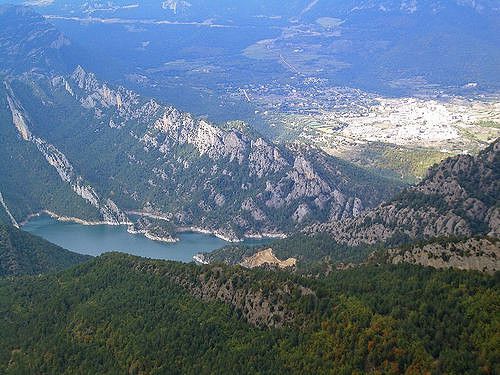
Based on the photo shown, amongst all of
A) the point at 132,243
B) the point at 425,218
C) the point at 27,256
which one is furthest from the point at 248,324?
the point at 132,243

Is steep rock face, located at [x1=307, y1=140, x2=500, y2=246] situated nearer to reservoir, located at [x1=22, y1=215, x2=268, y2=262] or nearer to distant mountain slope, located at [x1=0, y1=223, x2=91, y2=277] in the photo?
reservoir, located at [x1=22, y1=215, x2=268, y2=262]

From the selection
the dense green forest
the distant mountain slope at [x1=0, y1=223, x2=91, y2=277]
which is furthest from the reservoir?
the dense green forest

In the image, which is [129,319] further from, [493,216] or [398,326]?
[493,216]

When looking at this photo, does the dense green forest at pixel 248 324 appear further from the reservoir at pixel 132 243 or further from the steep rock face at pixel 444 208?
the reservoir at pixel 132 243

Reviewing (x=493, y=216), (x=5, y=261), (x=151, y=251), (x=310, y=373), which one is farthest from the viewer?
(x=151, y=251)

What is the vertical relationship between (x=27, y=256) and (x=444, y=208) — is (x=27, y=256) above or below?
below

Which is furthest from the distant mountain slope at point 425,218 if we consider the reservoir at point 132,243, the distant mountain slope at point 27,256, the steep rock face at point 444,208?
the distant mountain slope at point 27,256

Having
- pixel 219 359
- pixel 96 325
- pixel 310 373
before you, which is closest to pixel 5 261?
pixel 96 325

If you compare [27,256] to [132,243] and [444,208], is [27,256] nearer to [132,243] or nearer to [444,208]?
[132,243]
